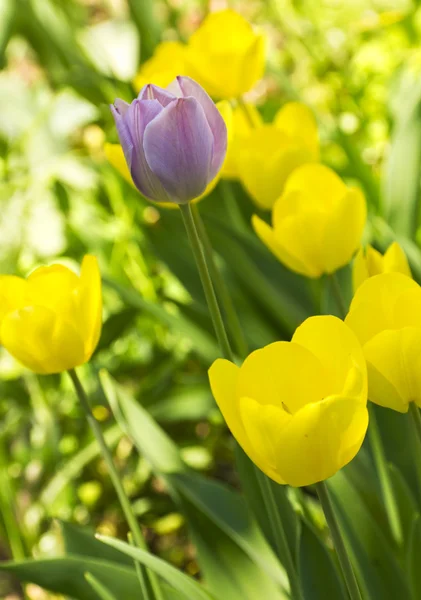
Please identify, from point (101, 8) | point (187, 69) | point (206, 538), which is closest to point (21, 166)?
point (187, 69)

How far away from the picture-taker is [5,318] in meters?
0.64

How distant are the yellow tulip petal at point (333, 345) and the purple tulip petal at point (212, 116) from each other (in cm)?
14

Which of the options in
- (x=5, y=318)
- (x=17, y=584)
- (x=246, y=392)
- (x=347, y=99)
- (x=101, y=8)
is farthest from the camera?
(x=101, y=8)

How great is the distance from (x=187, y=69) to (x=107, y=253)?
0.63m

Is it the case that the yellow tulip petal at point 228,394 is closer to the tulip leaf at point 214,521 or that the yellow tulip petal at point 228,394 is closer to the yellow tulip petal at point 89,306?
the yellow tulip petal at point 89,306

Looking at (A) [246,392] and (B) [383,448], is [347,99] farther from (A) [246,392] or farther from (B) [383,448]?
(A) [246,392]

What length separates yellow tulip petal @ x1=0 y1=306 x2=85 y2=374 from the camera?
64 cm

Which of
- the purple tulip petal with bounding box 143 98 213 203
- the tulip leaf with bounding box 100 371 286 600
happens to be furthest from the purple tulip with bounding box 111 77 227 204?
the tulip leaf with bounding box 100 371 286 600

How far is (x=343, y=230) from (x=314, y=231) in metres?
0.04

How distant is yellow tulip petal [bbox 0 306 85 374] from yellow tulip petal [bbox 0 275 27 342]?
0.03 m

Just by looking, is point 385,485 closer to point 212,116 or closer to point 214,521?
point 214,521

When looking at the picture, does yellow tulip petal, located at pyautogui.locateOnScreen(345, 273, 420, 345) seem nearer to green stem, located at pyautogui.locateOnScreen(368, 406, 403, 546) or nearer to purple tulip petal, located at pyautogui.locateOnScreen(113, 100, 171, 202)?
purple tulip petal, located at pyautogui.locateOnScreen(113, 100, 171, 202)

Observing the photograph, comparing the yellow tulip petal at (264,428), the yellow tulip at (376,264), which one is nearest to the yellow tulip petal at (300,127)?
the yellow tulip at (376,264)

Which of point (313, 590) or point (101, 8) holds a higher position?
point (313, 590)
